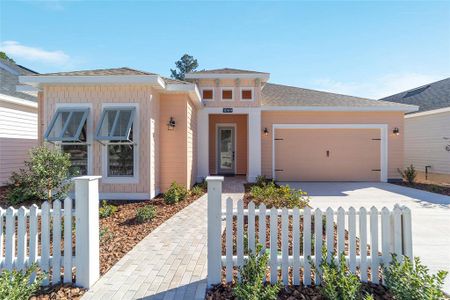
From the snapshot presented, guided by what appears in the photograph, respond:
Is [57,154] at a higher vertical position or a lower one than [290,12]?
lower

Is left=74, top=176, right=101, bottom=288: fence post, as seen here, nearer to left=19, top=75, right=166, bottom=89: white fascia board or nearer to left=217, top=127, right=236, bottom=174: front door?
left=19, top=75, right=166, bottom=89: white fascia board

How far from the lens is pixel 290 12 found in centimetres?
830

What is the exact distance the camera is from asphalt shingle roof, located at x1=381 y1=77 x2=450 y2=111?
13577mm

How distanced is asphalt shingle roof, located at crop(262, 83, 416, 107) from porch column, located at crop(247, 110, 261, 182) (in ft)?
3.07

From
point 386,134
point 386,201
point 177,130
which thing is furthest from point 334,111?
point 177,130

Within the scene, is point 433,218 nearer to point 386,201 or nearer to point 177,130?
point 386,201

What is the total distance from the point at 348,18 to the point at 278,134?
5.28m

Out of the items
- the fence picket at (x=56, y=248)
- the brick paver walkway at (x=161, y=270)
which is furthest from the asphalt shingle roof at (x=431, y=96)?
the fence picket at (x=56, y=248)

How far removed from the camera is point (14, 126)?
1014 cm

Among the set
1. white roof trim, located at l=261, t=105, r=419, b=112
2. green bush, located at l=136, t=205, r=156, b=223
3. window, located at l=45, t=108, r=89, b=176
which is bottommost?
green bush, located at l=136, t=205, r=156, b=223

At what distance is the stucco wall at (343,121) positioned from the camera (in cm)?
1187

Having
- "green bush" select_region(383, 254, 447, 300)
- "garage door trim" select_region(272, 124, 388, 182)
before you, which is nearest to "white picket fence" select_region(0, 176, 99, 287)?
"green bush" select_region(383, 254, 447, 300)

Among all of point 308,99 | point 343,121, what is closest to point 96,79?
point 308,99

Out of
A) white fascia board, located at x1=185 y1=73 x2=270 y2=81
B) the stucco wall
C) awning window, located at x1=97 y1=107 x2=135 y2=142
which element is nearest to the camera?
awning window, located at x1=97 y1=107 x2=135 y2=142
